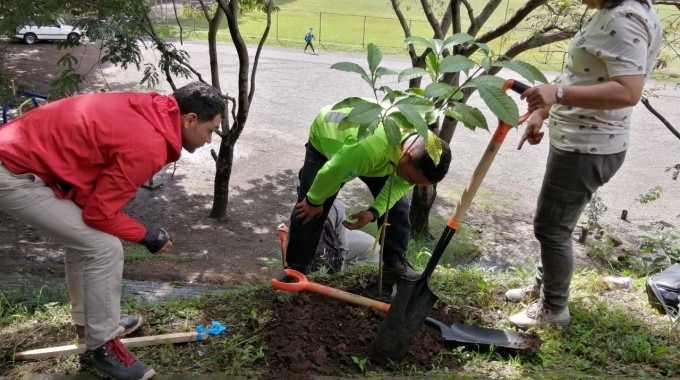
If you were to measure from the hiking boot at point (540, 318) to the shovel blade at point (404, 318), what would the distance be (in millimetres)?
690

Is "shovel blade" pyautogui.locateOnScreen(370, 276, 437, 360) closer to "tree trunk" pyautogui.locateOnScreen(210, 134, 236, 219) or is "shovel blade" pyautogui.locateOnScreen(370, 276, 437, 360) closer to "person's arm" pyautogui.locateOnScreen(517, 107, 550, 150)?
"person's arm" pyautogui.locateOnScreen(517, 107, 550, 150)

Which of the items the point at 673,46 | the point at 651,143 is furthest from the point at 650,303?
the point at 651,143

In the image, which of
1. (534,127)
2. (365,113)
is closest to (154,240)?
(365,113)

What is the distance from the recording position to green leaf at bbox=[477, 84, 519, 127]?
2.24m

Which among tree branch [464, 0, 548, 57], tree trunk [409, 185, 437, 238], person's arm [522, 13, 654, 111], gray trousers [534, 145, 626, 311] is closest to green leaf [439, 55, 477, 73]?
person's arm [522, 13, 654, 111]

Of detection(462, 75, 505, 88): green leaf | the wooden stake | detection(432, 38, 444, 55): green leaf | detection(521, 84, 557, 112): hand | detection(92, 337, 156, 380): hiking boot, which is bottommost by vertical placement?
the wooden stake

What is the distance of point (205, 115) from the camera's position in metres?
2.47

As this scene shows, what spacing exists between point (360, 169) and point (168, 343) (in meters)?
1.25

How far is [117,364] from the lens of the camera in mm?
2469

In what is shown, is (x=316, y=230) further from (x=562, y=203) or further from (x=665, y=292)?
(x=665, y=292)

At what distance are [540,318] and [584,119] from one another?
3.54 ft

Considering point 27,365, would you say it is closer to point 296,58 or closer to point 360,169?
point 360,169

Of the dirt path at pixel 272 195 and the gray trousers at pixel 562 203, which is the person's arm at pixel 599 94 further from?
the dirt path at pixel 272 195

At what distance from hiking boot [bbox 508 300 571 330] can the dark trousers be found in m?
0.75
